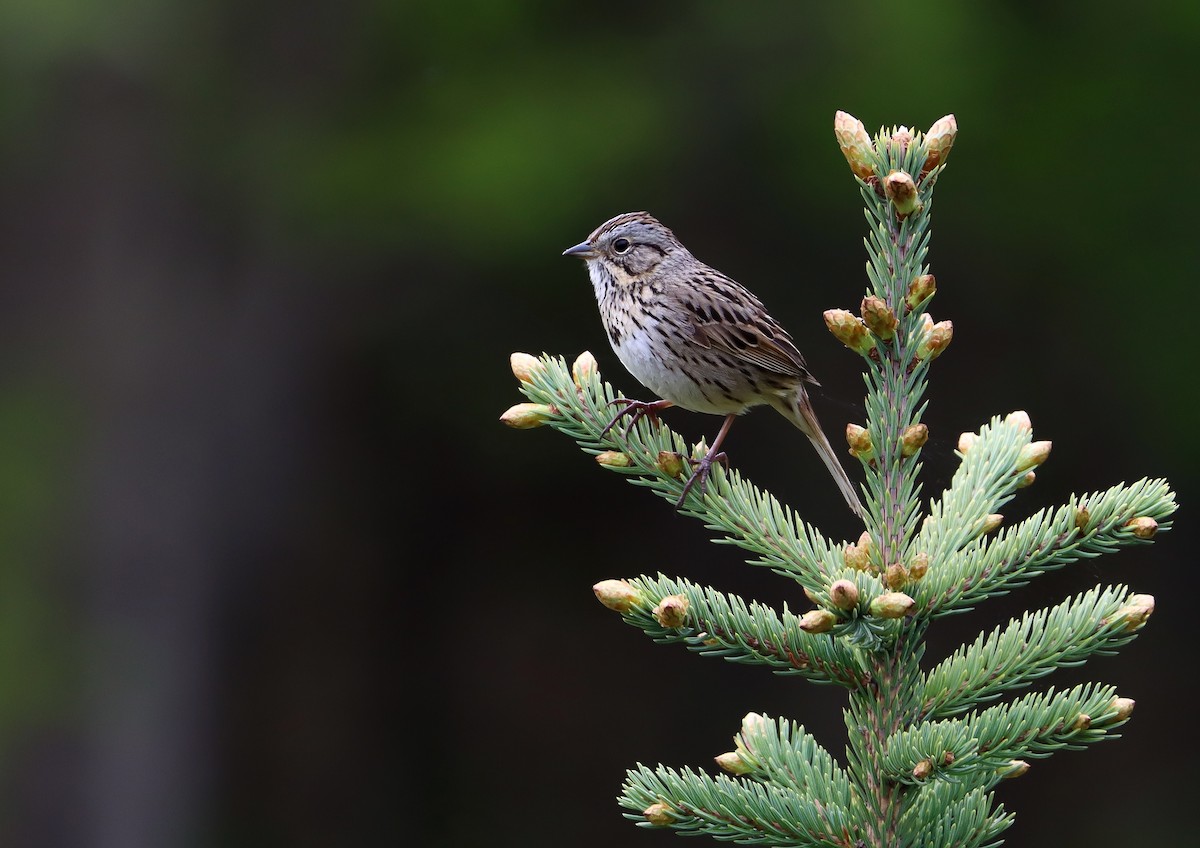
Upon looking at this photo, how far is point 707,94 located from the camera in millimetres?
7285

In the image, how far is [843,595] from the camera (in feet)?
5.74

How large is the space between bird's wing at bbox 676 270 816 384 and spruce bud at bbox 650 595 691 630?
4.97 feet

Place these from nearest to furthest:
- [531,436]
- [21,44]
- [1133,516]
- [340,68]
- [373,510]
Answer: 1. [1133,516]
2. [21,44]
3. [340,68]
4. [531,436]
5. [373,510]

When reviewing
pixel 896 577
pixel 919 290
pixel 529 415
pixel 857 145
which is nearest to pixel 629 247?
pixel 529 415

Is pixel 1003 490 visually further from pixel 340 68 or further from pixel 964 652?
pixel 340 68

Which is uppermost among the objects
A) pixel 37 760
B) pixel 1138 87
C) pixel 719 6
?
pixel 719 6

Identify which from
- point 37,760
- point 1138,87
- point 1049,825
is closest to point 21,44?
point 37,760

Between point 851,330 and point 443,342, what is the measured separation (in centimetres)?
596

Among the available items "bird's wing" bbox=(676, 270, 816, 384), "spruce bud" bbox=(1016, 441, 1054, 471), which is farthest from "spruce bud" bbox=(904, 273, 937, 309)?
"bird's wing" bbox=(676, 270, 816, 384)

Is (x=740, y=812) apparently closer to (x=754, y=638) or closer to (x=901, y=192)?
(x=754, y=638)

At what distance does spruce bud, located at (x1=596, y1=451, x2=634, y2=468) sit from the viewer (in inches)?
96.2

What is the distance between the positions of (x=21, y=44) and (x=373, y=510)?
11.5ft

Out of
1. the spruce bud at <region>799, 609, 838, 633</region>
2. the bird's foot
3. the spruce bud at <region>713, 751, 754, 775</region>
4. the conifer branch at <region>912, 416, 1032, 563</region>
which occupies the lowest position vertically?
the spruce bud at <region>713, 751, 754, 775</region>

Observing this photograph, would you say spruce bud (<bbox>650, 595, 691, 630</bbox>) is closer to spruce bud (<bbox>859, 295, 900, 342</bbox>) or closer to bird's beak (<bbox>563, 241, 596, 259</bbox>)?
spruce bud (<bbox>859, 295, 900, 342</bbox>)
